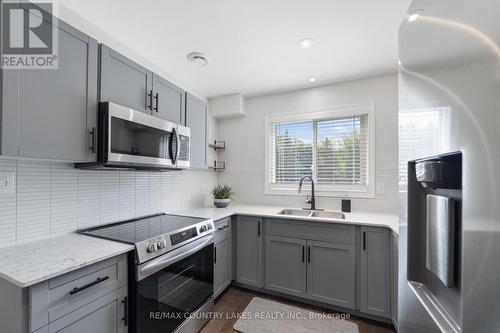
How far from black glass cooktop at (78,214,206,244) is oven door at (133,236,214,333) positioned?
0.17 m

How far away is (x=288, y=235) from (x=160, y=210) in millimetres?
1397

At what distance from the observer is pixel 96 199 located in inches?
68.9

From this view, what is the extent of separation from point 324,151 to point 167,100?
76.8 inches

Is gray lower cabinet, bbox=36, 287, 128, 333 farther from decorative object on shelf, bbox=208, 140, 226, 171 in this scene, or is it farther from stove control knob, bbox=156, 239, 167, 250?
decorative object on shelf, bbox=208, 140, 226, 171

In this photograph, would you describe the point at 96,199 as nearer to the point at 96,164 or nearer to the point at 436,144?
the point at 96,164

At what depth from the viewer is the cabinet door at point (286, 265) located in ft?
7.23

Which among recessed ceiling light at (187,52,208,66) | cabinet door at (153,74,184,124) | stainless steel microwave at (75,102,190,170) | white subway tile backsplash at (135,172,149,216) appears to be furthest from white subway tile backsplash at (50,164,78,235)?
recessed ceiling light at (187,52,208,66)

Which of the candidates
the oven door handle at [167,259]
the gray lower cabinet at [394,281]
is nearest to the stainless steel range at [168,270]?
the oven door handle at [167,259]

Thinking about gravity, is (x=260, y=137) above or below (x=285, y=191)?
above

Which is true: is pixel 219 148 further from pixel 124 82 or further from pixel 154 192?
pixel 124 82

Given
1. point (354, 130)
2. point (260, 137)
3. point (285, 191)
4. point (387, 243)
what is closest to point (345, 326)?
point (387, 243)

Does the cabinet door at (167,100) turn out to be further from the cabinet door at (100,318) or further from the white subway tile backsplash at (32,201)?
the cabinet door at (100,318)

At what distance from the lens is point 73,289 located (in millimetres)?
1045

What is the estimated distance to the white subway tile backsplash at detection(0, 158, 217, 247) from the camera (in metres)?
1.32
